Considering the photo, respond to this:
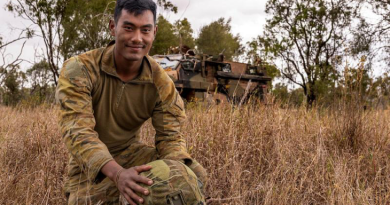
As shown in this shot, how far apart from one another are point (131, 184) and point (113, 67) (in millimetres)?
891

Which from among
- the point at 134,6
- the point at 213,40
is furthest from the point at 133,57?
the point at 213,40

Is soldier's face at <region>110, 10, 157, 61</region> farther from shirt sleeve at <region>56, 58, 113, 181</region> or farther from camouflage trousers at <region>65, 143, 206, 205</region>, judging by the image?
camouflage trousers at <region>65, 143, 206, 205</region>

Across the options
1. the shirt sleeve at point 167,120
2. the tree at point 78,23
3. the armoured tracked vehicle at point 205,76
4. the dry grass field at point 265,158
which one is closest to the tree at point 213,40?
the tree at point 78,23

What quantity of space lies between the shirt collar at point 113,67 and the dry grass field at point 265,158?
0.90 meters

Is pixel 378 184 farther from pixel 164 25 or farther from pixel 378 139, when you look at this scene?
pixel 164 25

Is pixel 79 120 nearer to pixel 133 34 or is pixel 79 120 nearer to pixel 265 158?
pixel 133 34

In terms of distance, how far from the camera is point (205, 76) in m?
11.1

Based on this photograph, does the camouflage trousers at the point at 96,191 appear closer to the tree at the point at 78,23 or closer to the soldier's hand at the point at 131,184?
the soldier's hand at the point at 131,184

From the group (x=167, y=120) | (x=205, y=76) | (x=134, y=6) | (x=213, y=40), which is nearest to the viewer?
(x=134, y=6)

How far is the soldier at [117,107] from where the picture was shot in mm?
2225

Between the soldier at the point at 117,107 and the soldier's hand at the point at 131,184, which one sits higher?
the soldier at the point at 117,107

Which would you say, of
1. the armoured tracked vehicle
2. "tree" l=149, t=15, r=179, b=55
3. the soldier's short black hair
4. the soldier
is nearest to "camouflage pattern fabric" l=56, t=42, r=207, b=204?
the soldier

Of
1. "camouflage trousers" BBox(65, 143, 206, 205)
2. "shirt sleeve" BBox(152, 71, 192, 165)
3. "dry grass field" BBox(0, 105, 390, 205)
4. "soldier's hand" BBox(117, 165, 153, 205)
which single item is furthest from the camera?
"dry grass field" BBox(0, 105, 390, 205)

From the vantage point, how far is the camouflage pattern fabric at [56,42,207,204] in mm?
2279
